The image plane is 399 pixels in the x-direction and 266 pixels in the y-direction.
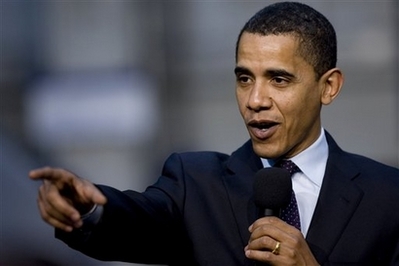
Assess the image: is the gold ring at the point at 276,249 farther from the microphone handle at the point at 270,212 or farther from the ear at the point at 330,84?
the ear at the point at 330,84

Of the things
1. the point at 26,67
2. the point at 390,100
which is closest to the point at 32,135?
the point at 26,67

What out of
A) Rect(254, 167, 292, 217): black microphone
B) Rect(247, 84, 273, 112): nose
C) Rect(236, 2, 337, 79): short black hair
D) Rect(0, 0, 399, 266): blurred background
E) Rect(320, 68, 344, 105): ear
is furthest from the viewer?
Rect(0, 0, 399, 266): blurred background

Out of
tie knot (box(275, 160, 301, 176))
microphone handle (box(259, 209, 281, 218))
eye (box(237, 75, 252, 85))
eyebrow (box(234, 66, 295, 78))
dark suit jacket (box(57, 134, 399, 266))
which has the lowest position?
dark suit jacket (box(57, 134, 399, 266))

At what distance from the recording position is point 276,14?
415cm

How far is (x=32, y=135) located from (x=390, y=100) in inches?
129

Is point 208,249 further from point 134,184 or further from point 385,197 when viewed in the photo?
point 134,184

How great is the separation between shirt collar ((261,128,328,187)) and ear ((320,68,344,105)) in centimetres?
15

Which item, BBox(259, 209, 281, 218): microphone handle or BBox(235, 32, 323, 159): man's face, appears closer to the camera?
BBox(259, 209, 281, 218): microphone handle

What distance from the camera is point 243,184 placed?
165 inches

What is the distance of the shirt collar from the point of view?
4199 millimetres

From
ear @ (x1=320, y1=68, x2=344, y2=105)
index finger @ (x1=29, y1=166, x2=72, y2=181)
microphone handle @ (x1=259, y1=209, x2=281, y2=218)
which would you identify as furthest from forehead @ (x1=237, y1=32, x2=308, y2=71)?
index finger @ (x1=29, y1=166, x2=72, y2=181)

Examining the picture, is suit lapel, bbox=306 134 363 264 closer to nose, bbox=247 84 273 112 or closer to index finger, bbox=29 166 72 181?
nose, bbox=247 84 273 112

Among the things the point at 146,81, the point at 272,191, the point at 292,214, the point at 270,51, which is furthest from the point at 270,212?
the point at 146,81

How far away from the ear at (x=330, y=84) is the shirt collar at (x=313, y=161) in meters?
0.15
